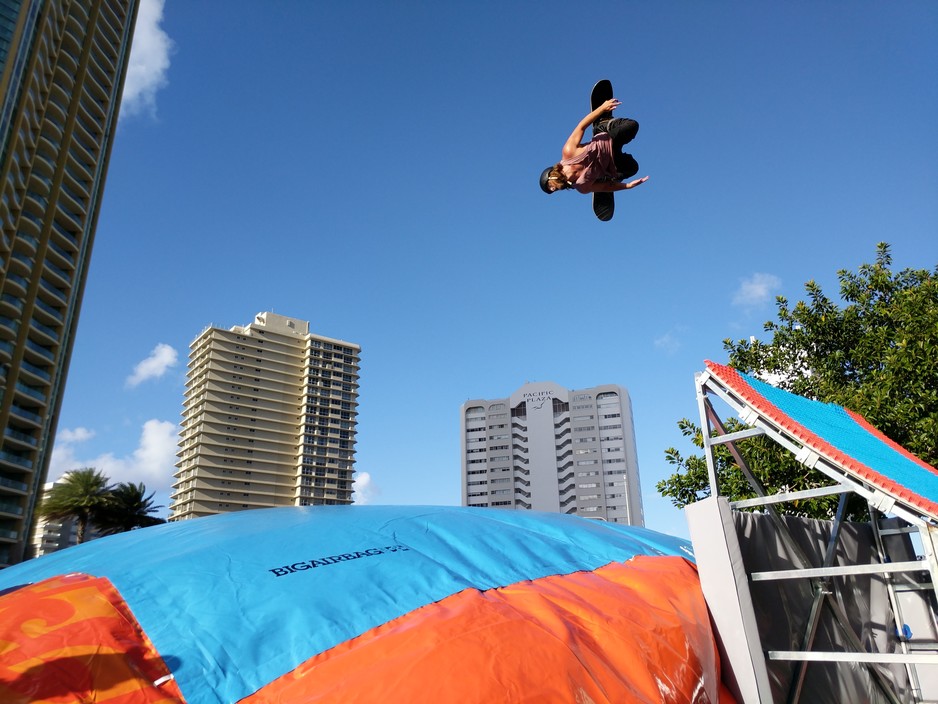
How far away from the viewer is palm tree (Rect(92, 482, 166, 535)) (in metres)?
35.8

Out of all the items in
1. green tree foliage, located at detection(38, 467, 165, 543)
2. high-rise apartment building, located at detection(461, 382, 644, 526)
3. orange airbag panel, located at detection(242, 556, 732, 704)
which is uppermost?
high-rise apartment building, located at detection(461, 382, 644, 526)

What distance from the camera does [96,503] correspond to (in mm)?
35375

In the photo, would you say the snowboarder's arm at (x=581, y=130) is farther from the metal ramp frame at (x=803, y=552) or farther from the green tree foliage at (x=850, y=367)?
the green tree foliage at (x=850, y=367)

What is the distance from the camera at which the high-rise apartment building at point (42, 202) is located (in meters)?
42.0

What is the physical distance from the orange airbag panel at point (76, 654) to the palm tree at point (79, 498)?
1421 inches

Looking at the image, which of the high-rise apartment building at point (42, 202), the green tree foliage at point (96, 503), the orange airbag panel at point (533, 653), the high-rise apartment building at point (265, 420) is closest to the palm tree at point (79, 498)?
the green tree foliage at point (96, 503)

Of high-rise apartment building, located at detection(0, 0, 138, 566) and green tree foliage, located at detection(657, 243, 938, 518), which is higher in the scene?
high-rise apartment building, located at detection(0, 0, 138, 566)

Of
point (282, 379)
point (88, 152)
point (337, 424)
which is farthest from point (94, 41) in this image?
point (337, 424)

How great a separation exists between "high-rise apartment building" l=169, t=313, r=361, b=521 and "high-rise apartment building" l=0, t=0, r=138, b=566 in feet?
146

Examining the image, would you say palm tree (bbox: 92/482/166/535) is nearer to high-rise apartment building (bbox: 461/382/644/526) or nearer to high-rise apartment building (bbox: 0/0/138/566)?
high-rise apartment building (bbox: 0/0/138/566)

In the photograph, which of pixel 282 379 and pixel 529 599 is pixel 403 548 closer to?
pixel 529 599

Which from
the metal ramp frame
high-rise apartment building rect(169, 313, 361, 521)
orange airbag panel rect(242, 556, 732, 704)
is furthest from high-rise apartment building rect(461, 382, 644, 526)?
orange airbag panel rect(242, 556, 732, 704)

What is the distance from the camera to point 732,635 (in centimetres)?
545

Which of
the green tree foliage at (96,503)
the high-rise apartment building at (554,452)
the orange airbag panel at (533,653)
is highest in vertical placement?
the high-rise apartment building at (554,452)
